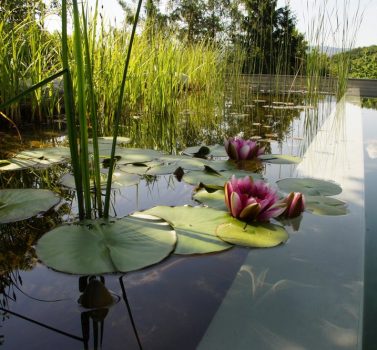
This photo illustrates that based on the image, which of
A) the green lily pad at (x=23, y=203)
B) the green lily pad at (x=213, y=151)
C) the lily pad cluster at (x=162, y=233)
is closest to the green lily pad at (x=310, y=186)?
the lily pad cluster at (x=162, y=233)

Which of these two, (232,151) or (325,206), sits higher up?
(232,151)

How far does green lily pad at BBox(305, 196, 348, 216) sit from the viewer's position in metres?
1.05

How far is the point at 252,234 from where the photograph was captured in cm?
90

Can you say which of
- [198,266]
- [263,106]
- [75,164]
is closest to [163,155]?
[75,164]

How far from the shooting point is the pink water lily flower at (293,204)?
3.30 ft

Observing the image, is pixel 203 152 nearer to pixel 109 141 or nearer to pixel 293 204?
pixel 109 141

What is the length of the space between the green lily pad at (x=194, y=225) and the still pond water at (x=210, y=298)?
0.03 meters

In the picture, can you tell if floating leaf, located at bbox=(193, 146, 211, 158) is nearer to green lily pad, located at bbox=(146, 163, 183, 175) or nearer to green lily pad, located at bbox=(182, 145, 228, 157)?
green lily pad, located at bbox=(182, 145, 228, 157)

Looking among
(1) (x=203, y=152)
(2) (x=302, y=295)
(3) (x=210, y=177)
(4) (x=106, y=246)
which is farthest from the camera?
(1) (x=203, y=152)

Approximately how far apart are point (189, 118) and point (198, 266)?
237cm

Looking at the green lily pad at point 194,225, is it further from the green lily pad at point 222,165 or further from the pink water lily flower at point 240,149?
the pink water lily flower at point 240,149

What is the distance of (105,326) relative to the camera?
571 mm

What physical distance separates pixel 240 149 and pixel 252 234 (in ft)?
2.55

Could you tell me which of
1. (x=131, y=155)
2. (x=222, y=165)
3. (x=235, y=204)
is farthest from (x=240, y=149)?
(x=235, y=204)
